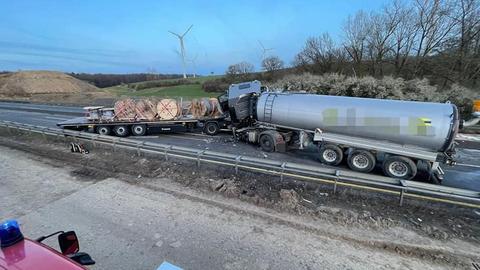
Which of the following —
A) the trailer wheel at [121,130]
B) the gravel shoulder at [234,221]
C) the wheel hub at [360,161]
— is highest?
the trailer wheel at [121,130]

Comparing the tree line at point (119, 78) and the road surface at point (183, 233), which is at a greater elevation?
the tree line at point (119, 78)

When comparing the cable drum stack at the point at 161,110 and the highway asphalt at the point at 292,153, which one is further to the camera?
the cable drum stack at the point at 161,110

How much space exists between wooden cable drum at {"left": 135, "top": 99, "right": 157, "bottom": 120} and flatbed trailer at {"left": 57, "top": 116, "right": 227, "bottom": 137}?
0.28 m

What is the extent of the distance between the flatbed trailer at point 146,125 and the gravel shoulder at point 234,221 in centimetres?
783

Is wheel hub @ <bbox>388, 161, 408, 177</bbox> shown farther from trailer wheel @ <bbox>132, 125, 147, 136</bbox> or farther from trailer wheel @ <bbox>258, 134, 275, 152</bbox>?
trailer wheel @ <bbox>132, 125, 147, 136</bbox>

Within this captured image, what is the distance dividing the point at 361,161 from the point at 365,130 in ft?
3.99

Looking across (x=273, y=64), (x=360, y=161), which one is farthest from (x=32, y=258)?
(x=273, y=64)

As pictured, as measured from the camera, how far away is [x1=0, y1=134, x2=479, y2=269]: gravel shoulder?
5.57 metres

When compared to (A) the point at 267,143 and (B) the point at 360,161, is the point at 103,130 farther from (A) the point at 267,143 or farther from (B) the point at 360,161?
(B) the point at 360,161

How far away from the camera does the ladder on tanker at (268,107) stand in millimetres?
14053

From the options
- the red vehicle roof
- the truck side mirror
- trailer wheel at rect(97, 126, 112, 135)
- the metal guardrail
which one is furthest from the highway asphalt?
the red vehicle roof

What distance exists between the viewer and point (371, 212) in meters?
7.30

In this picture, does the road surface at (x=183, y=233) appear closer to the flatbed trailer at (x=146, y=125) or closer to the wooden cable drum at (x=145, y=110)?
the flatbed trailer at (x=146, y=125)

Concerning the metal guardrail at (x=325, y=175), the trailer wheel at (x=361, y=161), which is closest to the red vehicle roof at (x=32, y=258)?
the metal guardrail at (x=325, y=175)
